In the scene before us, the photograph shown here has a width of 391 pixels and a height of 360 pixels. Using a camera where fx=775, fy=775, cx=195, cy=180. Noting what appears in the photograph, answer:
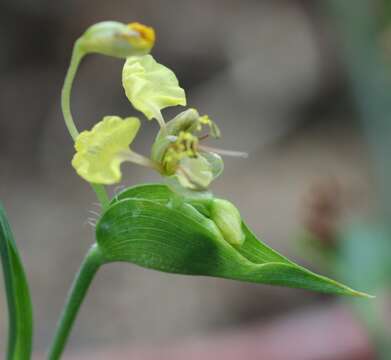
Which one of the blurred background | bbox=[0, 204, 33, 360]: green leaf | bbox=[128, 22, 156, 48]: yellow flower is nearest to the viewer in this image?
bbox=[128, 22, 156, 48]: yellow flower

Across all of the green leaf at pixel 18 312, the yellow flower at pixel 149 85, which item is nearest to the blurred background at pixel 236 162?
the yellow flower at pixel 149 85

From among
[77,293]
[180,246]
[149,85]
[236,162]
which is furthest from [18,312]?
[236,162]

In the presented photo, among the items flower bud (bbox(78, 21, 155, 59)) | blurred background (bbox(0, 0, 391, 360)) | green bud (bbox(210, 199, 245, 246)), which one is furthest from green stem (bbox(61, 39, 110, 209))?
blurred background (bbox(0, 0, 391, 360))

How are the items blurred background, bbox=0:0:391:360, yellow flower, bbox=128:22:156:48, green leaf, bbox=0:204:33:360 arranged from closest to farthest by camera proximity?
yellow flower, bbox=128:22:156:48
green leaf, bbox=0:204:33:360
blurred background, bbox=0:0:391:360

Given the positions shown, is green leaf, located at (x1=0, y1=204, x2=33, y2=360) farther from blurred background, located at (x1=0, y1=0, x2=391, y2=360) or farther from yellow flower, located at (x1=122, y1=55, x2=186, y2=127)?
blurred background, located at (x1=0, y1=0, x2=391, y2=360)

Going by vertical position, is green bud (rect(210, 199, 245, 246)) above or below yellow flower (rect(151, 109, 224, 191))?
below

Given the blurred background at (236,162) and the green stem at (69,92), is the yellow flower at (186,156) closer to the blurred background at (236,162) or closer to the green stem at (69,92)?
the green stem at (69,92)

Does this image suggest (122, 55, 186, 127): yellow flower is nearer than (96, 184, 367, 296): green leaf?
No

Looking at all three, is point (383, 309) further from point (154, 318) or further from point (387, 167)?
point (154, 318)
